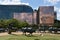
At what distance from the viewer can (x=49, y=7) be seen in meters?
124

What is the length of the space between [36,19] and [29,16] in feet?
17.7

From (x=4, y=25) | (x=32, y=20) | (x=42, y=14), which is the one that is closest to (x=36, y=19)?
(x=32, y=20)

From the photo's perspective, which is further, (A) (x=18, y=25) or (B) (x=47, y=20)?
(B) (x=47, y=20)

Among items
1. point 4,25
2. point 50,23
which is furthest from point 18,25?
point 50,23

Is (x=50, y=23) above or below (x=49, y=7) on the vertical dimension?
below

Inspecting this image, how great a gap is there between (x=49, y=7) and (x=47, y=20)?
26.7 ft

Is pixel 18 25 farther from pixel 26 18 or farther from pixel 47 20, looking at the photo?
pixel 26 18

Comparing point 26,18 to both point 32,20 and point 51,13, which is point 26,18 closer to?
point 32,20

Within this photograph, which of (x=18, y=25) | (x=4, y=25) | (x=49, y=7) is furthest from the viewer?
(x=49, y=7)

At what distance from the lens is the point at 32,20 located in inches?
5684

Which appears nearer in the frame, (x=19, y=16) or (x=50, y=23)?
(x=50, y=23)

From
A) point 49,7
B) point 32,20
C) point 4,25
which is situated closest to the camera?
point 4,25

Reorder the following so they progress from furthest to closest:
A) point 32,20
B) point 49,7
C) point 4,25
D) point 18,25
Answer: point 32,20, point 49,7, point 18,25, point 4,25

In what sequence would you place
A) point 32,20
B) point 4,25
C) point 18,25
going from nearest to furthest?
point 4,25, point 18,25, point 32,20
